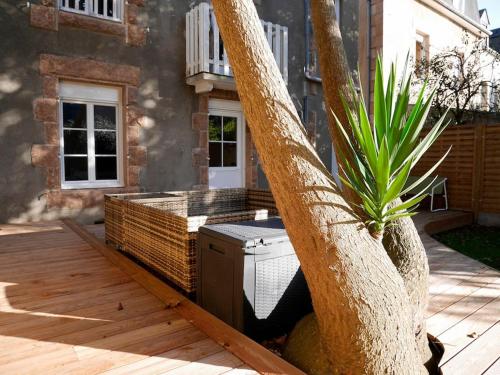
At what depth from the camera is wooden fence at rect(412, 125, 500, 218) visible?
6332 mm

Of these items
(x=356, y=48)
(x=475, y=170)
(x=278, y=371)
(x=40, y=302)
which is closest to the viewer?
(x=278, y=371)

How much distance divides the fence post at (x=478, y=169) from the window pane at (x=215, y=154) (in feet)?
14.7

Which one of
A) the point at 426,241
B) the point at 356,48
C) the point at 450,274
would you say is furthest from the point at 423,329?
the point at 356,48

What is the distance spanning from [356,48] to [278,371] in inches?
346

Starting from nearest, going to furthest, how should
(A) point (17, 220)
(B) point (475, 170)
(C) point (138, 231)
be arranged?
1. (C) point (138, 231)
2. (A) point (17, 220)
3. (B) point (475, 170)

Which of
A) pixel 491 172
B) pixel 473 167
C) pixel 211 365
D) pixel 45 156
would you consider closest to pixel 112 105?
pixel 45 156

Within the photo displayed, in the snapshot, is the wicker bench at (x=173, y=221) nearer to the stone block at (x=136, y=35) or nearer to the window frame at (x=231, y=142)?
the window frame at (x=231, y=142)

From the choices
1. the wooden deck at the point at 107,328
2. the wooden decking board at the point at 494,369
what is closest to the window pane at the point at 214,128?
the wooden deck at the point at 107,328

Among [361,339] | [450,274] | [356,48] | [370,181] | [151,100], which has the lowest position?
[450,274]

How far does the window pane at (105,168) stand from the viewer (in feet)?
19.4

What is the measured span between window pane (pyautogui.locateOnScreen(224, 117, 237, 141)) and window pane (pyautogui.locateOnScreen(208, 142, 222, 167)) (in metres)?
0.23

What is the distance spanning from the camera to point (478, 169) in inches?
257

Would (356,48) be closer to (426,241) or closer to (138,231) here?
(426,241)

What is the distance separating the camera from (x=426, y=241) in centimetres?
481
